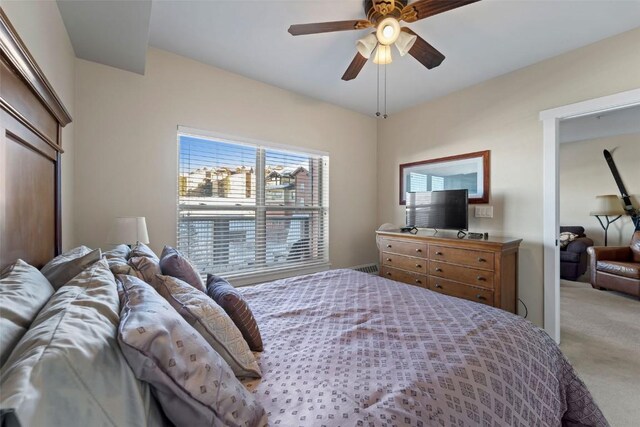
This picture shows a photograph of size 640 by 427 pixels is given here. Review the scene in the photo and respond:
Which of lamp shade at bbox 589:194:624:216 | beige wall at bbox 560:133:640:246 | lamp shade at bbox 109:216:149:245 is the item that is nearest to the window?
lamp shade at bbox 109:216:149:245

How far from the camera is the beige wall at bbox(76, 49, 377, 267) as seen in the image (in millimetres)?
2215

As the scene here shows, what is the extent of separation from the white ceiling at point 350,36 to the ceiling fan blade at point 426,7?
37 centimetres

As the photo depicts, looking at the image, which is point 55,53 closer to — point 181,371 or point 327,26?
point 327,26

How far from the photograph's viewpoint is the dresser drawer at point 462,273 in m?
2.50

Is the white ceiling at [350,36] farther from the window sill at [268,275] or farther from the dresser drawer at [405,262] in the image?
the window sill at [268,275]

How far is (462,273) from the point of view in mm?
2658

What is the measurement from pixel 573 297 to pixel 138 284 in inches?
206

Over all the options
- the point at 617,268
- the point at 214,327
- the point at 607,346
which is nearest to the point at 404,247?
the point at 607,346

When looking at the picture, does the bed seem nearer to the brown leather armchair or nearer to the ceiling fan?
the ceiling fan

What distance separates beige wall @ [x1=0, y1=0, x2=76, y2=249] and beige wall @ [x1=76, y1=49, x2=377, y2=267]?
0.12 meters

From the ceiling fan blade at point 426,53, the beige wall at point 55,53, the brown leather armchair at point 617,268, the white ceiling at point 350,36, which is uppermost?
the white ceiling at point 350,36

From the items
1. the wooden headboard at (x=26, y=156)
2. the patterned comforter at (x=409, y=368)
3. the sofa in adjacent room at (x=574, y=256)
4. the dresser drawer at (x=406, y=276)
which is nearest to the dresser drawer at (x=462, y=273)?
the dresser drawer at (x=406, y=276)

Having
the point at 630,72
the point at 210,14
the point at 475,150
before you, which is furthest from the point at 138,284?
the point at 630,72

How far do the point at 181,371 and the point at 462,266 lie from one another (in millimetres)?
2619
